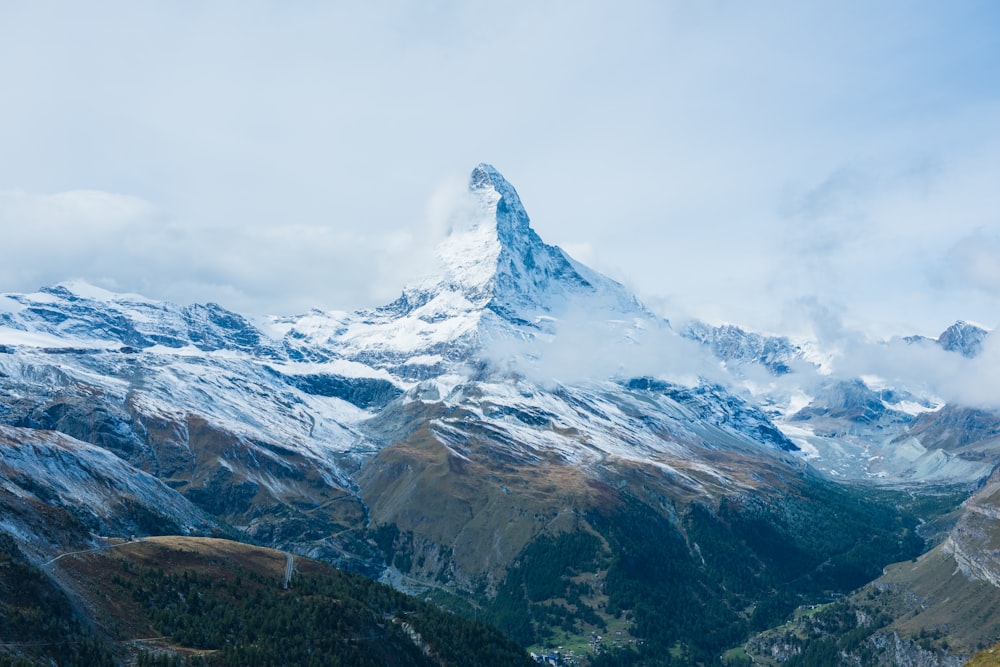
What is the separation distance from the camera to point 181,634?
6781 inches

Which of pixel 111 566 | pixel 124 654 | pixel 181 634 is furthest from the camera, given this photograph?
pixel 111 566

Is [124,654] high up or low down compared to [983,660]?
down

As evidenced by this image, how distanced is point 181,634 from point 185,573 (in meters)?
29.2

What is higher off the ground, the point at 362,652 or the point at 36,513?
the point at 36,513

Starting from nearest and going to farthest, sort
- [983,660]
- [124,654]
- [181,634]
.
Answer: [983,660] < [124,654] < [181,634]

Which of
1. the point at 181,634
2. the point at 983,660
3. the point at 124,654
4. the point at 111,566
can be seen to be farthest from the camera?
the point at 111,566

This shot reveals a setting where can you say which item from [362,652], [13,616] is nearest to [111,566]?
[13,616]

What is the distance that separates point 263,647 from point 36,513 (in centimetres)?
6112

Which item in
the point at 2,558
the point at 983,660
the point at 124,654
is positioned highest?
the point at 983,660

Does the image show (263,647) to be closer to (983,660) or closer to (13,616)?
(13,616)

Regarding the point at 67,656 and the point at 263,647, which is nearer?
the point at 67,656

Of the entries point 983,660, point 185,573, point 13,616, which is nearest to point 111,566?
point 185,573

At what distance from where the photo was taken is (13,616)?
147 meters

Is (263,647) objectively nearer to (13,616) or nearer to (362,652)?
(362,652)
